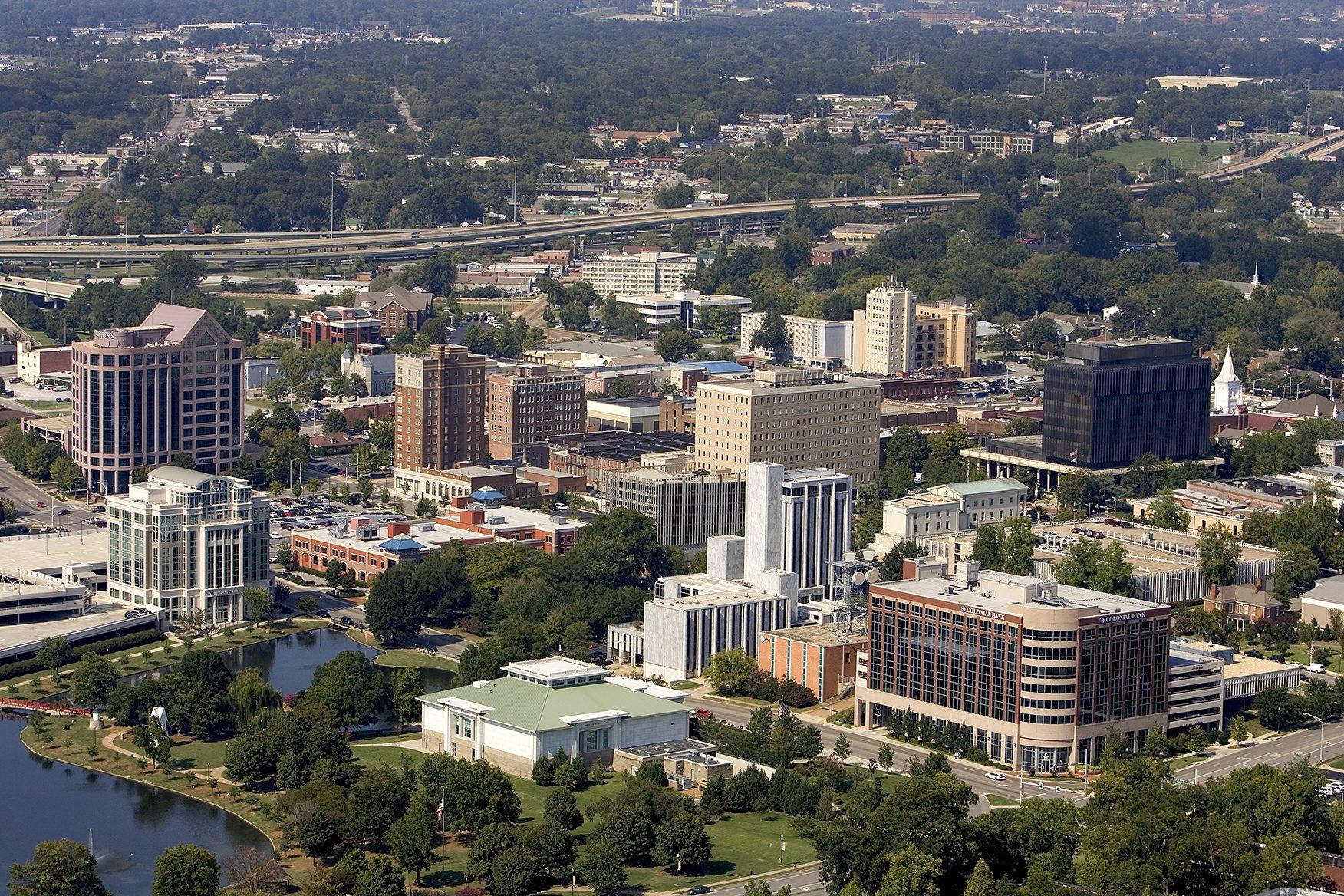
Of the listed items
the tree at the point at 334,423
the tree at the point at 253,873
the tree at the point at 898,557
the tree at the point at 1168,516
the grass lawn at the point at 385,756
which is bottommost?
the tree at the point at 253,873

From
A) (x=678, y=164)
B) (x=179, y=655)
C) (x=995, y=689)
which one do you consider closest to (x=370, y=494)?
(x=179, y=655)

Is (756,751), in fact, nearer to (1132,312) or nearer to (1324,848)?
(1324,848)

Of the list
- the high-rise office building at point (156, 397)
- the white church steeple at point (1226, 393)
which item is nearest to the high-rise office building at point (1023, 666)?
the high-rise office building at point (156, 397)

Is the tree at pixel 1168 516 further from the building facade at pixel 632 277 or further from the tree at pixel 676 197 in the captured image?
the tree at pixel 676 197

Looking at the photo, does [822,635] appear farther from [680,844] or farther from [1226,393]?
[1226,393]

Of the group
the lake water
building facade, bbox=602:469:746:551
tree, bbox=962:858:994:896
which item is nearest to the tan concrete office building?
building facade, bbox=602:469:746:551

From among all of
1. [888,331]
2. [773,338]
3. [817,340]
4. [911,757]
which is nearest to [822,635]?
[911,757]

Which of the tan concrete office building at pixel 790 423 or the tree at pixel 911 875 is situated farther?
the tan concrete office building at pixel 790 423
